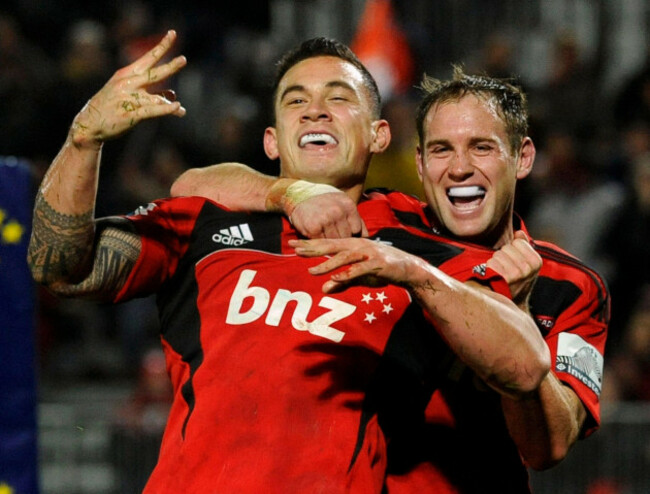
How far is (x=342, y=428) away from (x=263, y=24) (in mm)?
7991

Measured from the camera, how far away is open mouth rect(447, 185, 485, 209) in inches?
151

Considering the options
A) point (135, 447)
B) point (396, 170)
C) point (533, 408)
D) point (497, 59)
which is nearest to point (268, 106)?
point (497, 59)

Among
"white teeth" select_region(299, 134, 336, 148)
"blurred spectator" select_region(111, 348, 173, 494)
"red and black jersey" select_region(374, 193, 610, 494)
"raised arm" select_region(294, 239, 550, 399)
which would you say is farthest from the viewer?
"blurred spectator" select_region(111, 348, 173, 494)

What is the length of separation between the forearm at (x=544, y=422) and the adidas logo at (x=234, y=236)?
0.91 metres

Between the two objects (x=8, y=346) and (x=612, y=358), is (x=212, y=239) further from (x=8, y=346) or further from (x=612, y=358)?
(x=612, y=358)

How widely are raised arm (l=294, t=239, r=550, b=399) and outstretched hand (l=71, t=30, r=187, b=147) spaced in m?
0.60


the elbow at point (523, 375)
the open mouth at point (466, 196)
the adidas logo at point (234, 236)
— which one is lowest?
the elbow at point (523, 375)

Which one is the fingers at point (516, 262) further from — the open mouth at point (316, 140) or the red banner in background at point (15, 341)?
Answer: the red banner in background at point (15, 341)

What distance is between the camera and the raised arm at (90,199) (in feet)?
10.3

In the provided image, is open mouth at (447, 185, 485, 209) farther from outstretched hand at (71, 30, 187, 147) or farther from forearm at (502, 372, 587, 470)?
outstretched hand at (71, 30, 187, 147)

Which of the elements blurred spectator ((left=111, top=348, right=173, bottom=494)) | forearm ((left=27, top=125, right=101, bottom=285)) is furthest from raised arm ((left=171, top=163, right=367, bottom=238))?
blurred spectator ((left=111, top=348, right=173, bottom=494))

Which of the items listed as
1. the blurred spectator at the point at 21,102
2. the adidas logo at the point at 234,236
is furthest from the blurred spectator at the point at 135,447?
the adidas logo at the point at 234,236

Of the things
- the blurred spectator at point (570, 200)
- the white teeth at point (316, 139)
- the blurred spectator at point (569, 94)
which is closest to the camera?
the white teeth at point (316, 139)

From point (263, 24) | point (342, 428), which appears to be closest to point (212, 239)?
point (342, 428)
